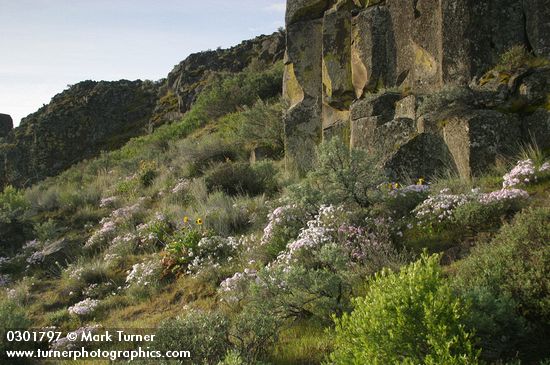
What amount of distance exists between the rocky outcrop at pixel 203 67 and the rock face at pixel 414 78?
16.0 metres

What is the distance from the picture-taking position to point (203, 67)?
1313 inches

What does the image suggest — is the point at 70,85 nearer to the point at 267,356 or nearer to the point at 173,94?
the point at 173,94

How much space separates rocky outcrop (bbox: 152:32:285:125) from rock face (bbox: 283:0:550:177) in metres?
16.0

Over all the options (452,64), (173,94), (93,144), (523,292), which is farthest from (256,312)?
(173,94)

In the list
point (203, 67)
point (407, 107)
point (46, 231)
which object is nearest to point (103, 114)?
point (203, 67)

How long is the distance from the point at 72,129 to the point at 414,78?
26.6 m

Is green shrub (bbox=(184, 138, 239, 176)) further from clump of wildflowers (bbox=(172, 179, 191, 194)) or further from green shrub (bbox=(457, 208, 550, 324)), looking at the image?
green shrub (bbox=(457, 208, 550, 324))

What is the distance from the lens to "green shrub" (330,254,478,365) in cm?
297

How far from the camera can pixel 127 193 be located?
14.0 meters

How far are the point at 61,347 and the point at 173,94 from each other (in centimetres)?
3016

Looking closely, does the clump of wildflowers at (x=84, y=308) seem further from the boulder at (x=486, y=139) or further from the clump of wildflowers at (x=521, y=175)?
the clump of wildflowers at (x=521, y=175)

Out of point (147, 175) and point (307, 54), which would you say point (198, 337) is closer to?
point (307, 54)

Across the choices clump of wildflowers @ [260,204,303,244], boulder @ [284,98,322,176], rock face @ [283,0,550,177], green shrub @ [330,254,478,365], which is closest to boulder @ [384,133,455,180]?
rock face @ [283,0,550,177]

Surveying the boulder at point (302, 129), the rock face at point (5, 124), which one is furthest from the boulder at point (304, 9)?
the rock face at point (5, 124)
